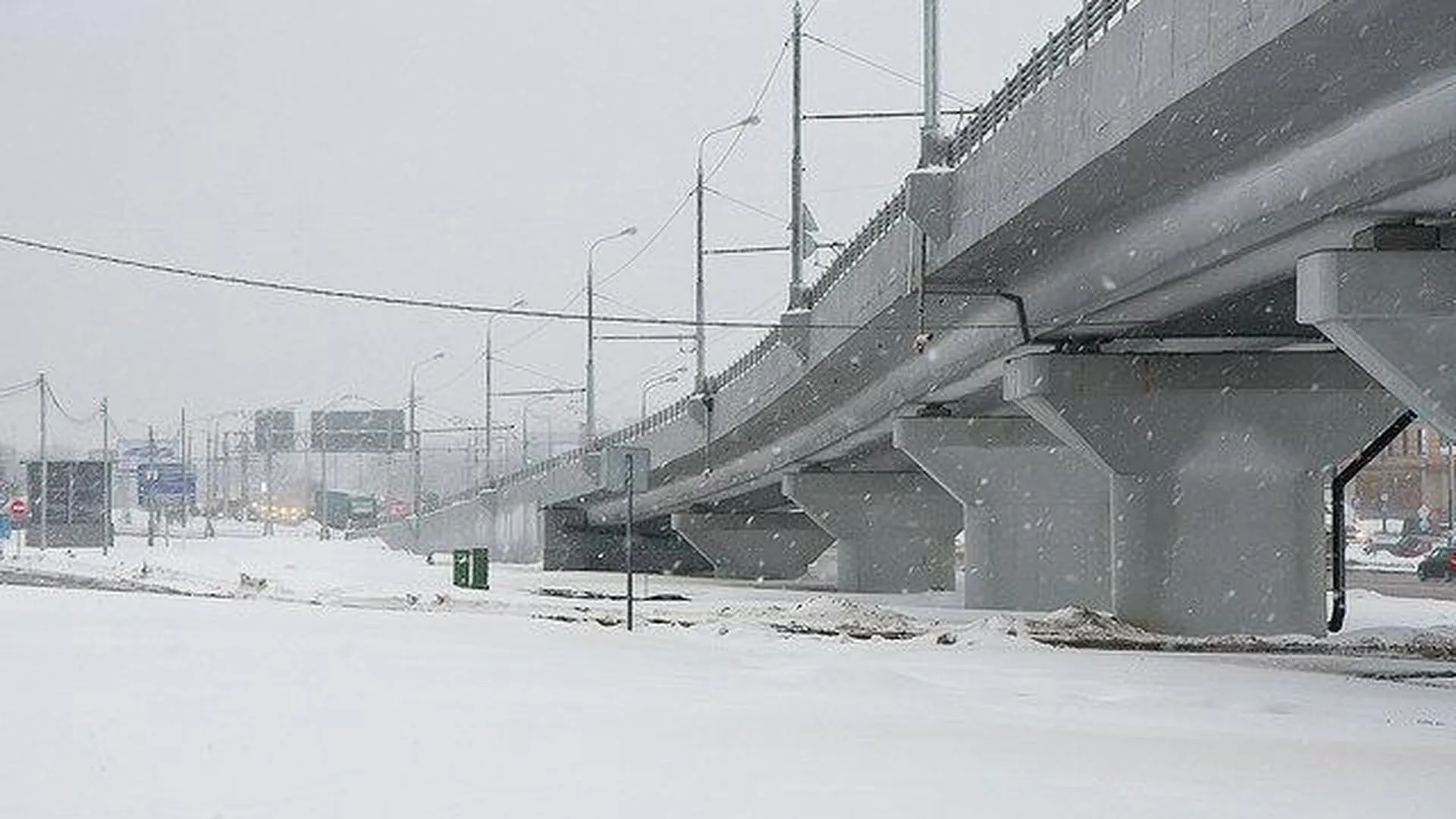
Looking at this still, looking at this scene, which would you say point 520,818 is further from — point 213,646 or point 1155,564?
point 1155,564

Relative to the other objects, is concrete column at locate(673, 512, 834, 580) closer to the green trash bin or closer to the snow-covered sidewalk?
the snow-covered sidewalk

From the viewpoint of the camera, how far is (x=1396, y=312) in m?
17.3

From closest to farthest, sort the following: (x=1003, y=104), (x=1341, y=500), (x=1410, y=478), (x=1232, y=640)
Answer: (x=1003, y=104) < (x=1232, y=640) < (x=1341, y=500) < (x=1410, y=478)

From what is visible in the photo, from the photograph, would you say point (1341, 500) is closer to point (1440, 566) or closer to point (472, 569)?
point (472, 569)

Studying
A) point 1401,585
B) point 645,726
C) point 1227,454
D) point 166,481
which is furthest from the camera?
point 166,481

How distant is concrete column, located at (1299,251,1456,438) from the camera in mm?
17250

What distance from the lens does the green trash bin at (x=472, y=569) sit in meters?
45.1

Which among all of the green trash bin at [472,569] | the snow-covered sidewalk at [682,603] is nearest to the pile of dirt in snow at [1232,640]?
the snow-covered sidewalk at [682,603]

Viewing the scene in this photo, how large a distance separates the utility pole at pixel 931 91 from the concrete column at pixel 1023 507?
10.9m

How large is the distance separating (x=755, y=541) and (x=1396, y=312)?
56.0 metres

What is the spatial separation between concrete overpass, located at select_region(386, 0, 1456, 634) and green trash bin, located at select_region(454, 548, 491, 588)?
684 cm

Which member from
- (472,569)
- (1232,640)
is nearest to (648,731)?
(1232,640)

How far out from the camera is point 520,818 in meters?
8.20

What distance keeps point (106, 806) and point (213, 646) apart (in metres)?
7.51
